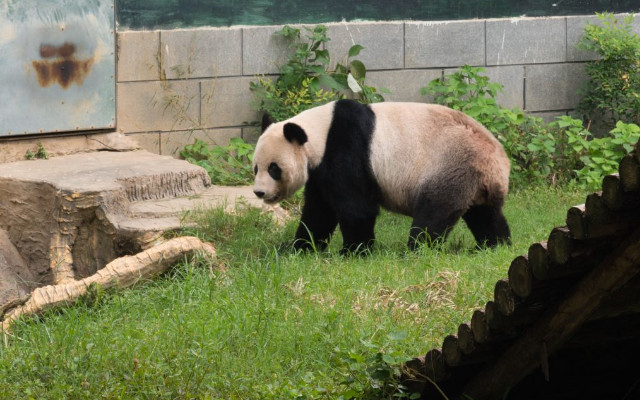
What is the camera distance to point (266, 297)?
5328 millimetres

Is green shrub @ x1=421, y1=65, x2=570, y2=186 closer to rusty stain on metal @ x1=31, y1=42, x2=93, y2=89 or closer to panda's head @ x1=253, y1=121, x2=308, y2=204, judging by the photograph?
panda's head @ x1=253, y1=121, x2=308, y2=204

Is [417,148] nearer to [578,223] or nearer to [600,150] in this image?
[600,150]

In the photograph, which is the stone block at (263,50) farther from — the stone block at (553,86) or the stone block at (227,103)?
the stone block at (553,86)

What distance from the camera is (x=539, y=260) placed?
300cm

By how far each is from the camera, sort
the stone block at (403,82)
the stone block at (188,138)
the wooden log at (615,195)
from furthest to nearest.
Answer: the stone block at (403,82), the stone block at (188,138), the wooden log at (615,195)

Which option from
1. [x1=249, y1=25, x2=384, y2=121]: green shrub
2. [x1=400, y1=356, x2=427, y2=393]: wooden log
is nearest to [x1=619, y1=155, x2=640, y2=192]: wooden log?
[x1=400, y1=356, x2=427, y2=393]: wooden log

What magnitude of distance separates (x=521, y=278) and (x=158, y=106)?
6625 millimetres

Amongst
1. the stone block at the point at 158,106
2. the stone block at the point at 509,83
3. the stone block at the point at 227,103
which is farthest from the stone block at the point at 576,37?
the stone block at the point at 158,106

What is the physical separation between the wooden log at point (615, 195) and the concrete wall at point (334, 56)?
7021mm

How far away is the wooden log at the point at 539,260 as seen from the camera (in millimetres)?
2971

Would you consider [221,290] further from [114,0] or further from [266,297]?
[114,0]

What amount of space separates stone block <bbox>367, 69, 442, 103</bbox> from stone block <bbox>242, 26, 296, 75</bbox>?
1.06 meters

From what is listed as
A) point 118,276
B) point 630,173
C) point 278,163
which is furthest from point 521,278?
point 278,163

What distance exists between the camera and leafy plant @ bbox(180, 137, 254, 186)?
898 centimetres
